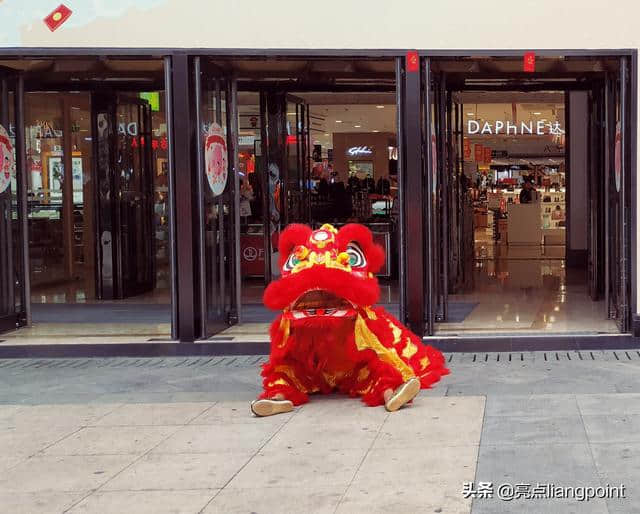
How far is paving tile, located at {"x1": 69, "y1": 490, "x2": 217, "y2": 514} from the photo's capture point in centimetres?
496

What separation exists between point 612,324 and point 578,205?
22.5 feet

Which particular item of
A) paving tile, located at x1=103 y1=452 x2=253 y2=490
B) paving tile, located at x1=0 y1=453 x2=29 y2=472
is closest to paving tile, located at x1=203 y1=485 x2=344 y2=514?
paving tile, located at x1=103 y1=452 x2=253 y2=490

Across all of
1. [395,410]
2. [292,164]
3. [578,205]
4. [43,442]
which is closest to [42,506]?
[43,442]

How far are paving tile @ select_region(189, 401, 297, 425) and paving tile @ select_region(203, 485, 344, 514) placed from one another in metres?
1.51

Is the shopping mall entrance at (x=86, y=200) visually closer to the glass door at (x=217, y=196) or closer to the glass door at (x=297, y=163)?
the glass door at (x=217, y=196)

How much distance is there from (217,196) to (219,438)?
4.02m

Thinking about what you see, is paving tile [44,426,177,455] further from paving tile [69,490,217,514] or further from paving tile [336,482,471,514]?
paving tile [336,482,471,514]

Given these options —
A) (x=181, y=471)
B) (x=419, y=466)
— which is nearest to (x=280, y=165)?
(x=181, y=471)

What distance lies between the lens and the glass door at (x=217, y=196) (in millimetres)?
9523

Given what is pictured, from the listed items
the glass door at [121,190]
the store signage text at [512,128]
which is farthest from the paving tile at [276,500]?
the store signage text at [512,128]

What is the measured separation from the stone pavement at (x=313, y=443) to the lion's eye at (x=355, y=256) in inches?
38.8

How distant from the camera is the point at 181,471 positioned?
5.64 metres

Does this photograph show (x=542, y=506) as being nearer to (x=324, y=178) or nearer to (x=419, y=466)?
(x=419, y=466)
